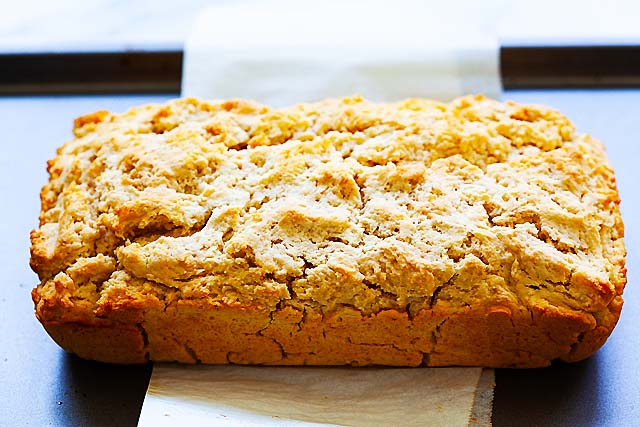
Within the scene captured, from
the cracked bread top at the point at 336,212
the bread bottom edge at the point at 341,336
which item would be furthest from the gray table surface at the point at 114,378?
the cracked bread top at the point at 336,212

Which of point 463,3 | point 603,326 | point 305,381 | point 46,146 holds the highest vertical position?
point 463,3

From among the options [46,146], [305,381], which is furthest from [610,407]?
[46,146]

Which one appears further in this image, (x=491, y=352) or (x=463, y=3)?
(x=463, y=3)

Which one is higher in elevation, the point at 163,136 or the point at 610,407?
the point at 163,136

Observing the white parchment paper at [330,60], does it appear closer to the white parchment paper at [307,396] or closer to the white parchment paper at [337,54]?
the white parchment paper at [337,54]

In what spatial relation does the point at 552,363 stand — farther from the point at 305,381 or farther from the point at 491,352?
the point at 305,381

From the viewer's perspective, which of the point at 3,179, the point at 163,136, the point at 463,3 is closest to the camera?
the point at 163,136
